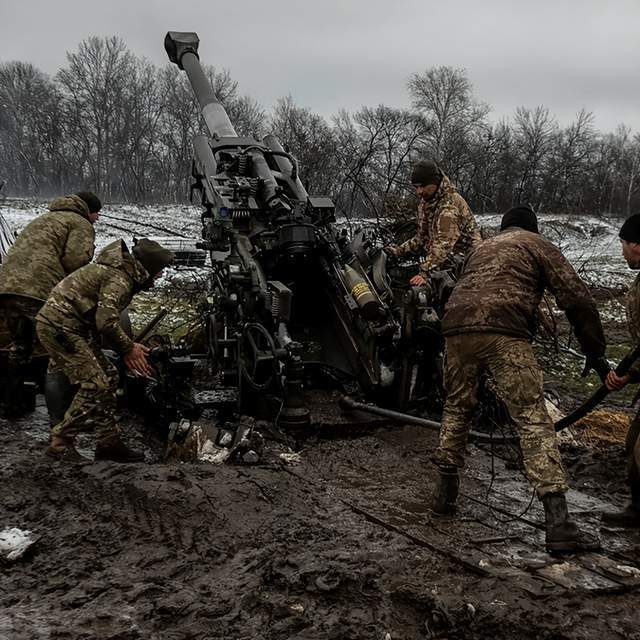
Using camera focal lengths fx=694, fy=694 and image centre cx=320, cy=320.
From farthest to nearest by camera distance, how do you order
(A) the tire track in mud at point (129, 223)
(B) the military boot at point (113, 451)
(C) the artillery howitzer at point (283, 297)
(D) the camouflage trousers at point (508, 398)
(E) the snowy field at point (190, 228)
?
(A) the tire track in mud at point (129, 223) → (E) the snowy field at point (190, 228) → (C) the artillery howitzer at point (283, 297) → (B) the military boot at point (113, 451) → (D) the camouflage trousers at point (508, 398)

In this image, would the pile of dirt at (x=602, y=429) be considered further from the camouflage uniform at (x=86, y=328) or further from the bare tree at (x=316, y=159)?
the bare tree at (x=316, y=159)

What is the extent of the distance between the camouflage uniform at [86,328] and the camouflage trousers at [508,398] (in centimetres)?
238

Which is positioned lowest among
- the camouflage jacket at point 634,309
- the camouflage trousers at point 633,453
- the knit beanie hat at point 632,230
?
the camouflage trousers at point 633,453

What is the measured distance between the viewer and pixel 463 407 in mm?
4133

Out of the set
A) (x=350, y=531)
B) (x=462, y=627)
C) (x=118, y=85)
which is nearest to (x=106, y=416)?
(x=350, y=531)

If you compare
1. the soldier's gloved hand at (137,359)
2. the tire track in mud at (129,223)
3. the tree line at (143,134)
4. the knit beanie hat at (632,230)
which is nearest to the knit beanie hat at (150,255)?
the soldier's gloved hand at (137,359)

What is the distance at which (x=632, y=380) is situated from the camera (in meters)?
4.08

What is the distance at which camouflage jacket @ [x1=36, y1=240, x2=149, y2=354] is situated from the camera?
5.00m

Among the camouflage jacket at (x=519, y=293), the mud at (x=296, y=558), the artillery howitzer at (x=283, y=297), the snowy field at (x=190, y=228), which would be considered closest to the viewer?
the mud at (x=296, y=558)

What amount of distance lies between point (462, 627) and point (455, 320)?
1.78m

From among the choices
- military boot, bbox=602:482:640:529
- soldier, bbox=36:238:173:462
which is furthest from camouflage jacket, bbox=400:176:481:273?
military boot, bbox=602:482:640:529

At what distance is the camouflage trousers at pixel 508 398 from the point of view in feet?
12.2

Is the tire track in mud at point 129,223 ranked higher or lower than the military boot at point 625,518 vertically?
higher

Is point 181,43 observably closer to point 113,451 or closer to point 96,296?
point 96,296
